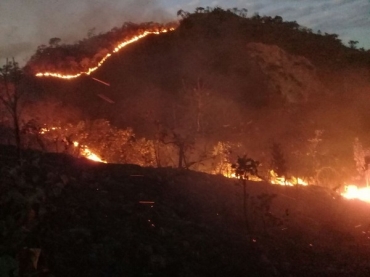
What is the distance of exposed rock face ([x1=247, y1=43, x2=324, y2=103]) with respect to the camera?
3031 centimetres

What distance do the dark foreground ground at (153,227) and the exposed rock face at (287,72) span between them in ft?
62.6

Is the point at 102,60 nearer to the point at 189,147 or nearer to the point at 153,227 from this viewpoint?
the point at 189,147

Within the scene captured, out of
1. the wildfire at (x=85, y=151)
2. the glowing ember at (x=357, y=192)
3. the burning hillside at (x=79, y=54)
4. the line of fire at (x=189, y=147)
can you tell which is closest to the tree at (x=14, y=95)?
the line of fire at (x=189, y=147)

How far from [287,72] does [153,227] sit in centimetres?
2515

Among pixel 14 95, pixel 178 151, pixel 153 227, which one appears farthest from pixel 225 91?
pixel 153 227

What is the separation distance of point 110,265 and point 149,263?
58cm

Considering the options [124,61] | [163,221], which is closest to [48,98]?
[124,61]

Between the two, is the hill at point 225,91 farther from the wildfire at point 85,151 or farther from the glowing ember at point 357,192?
the glowing ember at point 357,192

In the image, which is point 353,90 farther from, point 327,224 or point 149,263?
point 149,263

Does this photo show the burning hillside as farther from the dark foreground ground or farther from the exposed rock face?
the dark foreground ground

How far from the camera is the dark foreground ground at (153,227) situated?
715 centimetres

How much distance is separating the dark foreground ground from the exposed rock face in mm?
19095

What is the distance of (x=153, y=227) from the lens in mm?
8367

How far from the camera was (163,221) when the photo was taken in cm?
871
